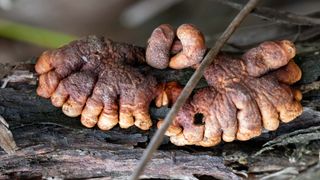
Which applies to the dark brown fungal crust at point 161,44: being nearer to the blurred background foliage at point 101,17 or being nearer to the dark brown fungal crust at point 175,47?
the dark brown fungal crust at point 175,47

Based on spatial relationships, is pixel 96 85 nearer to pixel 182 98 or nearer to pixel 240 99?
pixel 182 98

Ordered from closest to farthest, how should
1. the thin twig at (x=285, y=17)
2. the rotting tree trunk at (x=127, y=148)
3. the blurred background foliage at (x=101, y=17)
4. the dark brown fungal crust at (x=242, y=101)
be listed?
the dark brown fungal crust at (x=242, y=101) → the rotting tree trunk at (x=127, y=148) → the thin twig at (x=285, y=17) → the blurred background foliage at (x=101, y=17)

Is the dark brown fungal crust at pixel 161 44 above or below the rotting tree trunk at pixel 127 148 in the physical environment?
above

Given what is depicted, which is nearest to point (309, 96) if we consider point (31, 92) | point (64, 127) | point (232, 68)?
point (232, 68)

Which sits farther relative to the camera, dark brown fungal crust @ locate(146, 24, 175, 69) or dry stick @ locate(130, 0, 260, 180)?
dark brown fungal crust @ locate(146, 24, 175, 69)

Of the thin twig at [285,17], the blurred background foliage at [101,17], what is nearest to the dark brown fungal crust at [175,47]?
the thin twig at [285,17]

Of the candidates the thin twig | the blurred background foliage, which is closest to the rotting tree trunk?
the thin twig

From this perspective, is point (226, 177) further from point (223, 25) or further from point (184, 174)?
point (223, 25)

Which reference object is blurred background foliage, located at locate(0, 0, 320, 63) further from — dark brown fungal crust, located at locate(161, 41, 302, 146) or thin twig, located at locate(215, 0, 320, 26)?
dark brown fungal crust, located at locate(161, 41, 302, 146)
